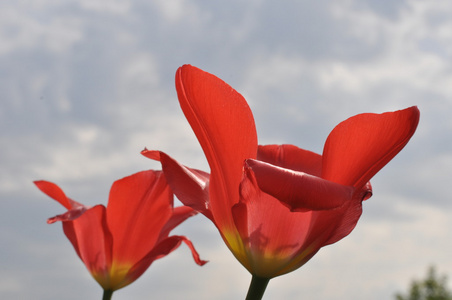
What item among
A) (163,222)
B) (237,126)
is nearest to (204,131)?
(237,126)

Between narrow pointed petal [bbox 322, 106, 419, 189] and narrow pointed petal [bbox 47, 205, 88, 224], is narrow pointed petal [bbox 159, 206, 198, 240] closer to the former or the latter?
narrow pointed petal [bbox 47, 205, 88, 224]

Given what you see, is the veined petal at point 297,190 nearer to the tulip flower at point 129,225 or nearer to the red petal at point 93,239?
the tulip flower at point 129,225

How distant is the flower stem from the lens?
0.75 meters

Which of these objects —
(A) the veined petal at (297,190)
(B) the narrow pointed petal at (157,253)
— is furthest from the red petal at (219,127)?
(B) the narrow pointed petal at (157,253)

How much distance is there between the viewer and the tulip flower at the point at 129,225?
1165 millimetres

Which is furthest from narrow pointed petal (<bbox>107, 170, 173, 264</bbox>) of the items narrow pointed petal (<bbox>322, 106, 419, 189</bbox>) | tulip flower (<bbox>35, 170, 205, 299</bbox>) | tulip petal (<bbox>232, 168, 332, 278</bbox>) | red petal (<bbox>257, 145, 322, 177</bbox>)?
narrow pointed petal (<bbox>322, 106, 419, 189</bbox>)

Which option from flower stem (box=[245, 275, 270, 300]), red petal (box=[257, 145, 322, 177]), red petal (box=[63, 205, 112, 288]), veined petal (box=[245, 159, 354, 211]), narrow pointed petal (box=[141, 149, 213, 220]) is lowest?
flower stem (box=[245, 275, 270, 300])

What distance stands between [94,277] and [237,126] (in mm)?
633

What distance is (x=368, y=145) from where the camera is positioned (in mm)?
780

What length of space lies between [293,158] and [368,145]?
0.25 meters

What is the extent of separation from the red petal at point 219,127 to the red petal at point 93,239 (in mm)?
460

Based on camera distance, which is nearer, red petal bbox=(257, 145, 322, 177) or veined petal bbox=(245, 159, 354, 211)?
veined petal bbox=(245, 159, 354, 211)

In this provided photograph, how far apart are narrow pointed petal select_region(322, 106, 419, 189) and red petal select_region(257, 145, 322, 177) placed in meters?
0.19

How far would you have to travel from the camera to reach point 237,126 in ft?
2.64
